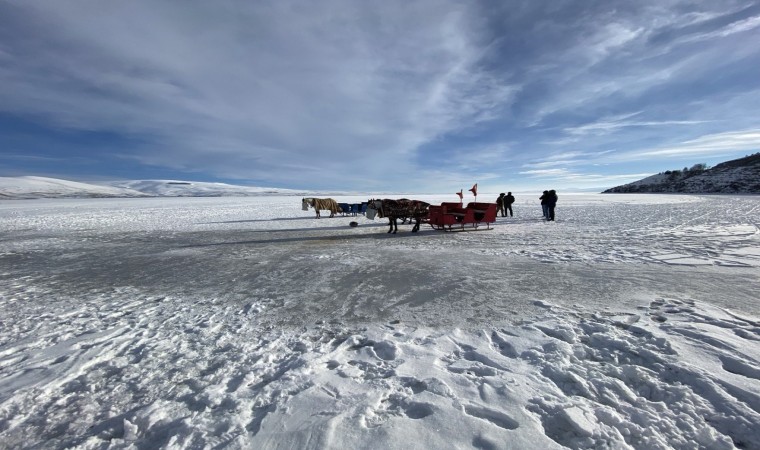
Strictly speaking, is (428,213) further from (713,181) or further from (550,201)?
(713,181)

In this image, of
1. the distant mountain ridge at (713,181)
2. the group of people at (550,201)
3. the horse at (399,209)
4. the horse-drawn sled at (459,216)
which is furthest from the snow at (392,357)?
the distant mountain ridge at (713,181)

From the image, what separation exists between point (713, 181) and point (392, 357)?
82438mm

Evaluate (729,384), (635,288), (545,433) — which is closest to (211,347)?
(545,433)

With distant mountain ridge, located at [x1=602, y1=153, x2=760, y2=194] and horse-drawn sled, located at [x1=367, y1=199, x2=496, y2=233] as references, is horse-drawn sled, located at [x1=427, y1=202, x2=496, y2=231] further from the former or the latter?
distant mountain ridge, located at [x1=602, y1=153, x2=760, y2=194]

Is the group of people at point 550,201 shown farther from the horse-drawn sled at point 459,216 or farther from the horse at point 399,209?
the horse at point 399,209

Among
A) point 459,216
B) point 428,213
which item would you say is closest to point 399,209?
point 428,213

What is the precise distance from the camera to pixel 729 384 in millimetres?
2494

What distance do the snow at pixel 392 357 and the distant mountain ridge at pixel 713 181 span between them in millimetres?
63922

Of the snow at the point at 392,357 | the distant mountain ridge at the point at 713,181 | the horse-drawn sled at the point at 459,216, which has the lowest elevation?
the snow at the point at 392,357

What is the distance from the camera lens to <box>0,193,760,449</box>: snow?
222 cm

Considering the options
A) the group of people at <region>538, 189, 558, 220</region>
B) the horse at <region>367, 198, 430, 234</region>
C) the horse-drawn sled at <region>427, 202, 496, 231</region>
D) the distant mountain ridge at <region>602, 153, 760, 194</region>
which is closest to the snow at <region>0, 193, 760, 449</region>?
the horse at <region>367, 198, 430, 234</region>

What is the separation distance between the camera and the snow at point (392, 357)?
2221 millimetres

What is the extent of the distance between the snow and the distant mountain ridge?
210ft

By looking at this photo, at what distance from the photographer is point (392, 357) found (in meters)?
3.21
